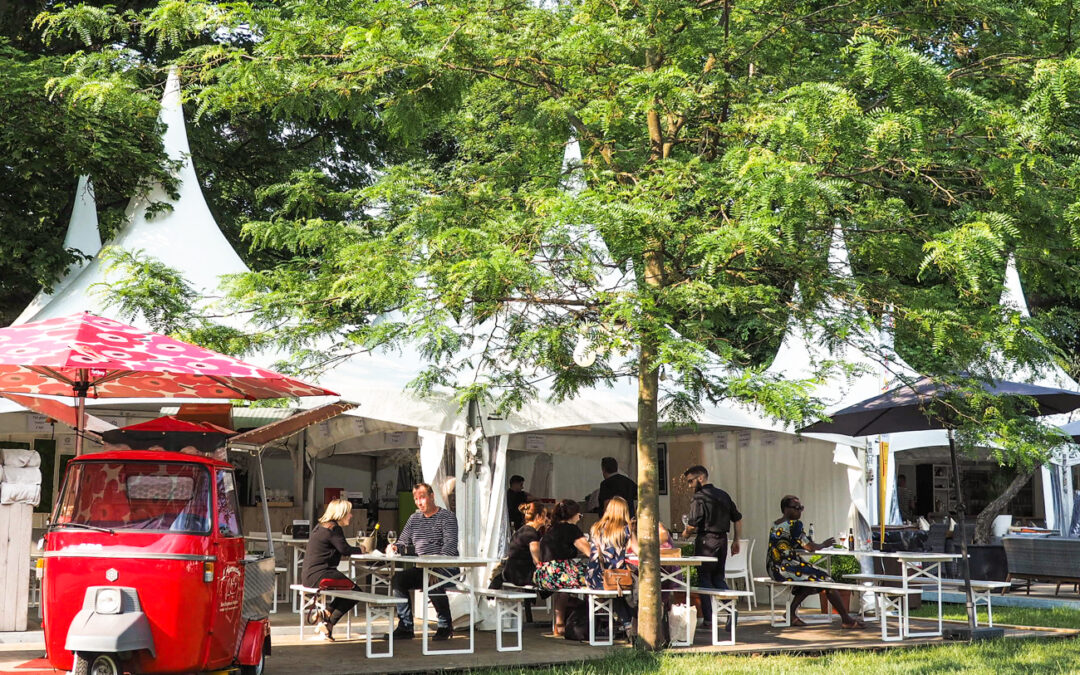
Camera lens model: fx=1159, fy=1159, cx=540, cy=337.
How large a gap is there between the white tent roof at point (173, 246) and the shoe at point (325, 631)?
4005mm

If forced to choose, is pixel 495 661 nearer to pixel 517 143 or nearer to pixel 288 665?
pixel 288 665

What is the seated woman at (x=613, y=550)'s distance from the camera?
10133mm

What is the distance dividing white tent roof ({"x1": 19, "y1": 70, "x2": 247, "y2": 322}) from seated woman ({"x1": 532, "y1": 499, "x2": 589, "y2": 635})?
4575 mm

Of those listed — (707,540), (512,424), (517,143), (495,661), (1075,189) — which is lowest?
(495,661)

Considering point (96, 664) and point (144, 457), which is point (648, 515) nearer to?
point (144, 457)

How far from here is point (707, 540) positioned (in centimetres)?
1130

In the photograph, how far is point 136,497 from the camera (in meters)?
6.79

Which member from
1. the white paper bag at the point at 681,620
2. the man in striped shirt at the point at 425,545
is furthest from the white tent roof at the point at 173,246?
the white paper bag at the point at 681,620

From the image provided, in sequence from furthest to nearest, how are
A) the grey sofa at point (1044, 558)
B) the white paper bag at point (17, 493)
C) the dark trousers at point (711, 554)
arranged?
the grey sofa at point (1044, 558), the dark trousers at point (711, 554), the white paper bag at point (17, 493)

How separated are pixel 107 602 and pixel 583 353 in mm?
3839

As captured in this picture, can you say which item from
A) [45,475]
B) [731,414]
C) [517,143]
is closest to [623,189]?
[517,143]

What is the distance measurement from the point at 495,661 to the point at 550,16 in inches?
196

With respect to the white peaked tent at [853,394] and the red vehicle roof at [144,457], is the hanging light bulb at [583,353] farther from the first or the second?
the red vehicle roof at [144,457]

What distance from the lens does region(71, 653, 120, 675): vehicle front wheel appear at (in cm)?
632
